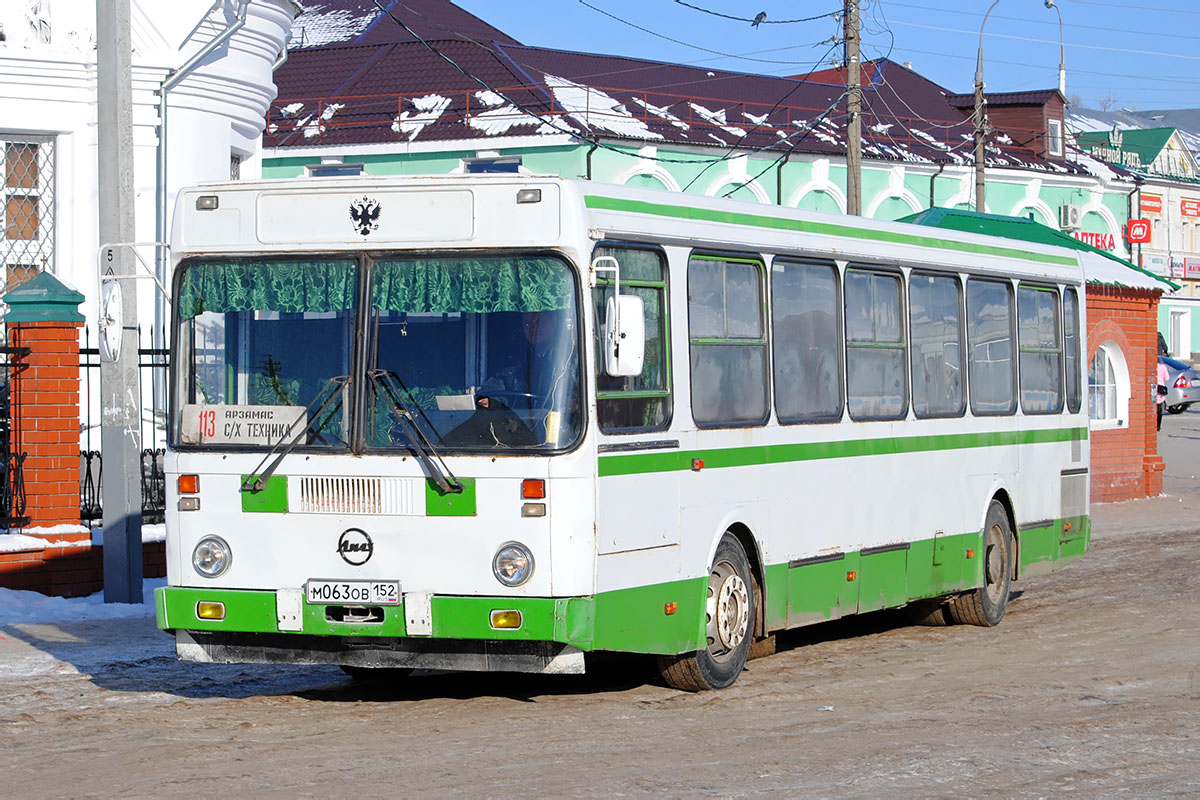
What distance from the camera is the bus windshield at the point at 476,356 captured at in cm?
842

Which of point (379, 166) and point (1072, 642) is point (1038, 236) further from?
point (379, 166)

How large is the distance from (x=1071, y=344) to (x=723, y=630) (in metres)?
6.35

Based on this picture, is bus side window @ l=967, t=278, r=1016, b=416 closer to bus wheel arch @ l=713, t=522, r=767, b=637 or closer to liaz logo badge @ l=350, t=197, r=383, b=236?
bus wheel arch @ l=713, t=522, r=767, b=637

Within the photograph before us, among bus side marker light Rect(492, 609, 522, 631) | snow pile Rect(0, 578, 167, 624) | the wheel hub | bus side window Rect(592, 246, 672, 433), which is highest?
bus side window Rect(592, 246, 672, 433)

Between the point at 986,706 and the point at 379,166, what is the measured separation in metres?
33.6

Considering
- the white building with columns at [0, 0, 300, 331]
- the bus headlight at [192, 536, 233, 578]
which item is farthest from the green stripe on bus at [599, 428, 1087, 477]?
the white building with columns at [0, 0, 300, 331]

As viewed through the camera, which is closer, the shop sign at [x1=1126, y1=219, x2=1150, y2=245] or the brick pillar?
the brick pillar

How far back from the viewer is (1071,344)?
14898 millimetres

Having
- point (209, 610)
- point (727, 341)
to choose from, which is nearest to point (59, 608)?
point (209, 610)

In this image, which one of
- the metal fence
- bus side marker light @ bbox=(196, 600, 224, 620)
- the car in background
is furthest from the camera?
the car in background

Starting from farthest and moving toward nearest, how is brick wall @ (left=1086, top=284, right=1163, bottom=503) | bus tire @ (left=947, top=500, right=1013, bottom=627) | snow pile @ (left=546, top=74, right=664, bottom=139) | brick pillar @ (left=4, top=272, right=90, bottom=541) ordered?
snow pile @ (left=546, top=74, right=664, bottom=139)
brick wall @ (left=1086, top=284, right=1163, bottom=503)
brick pillar @ (left=4, top=272, right=90, bottom=541)
bus tire @ (left=947, top=500, right=1013, bottom=627)

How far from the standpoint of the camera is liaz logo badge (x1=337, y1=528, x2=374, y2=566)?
8617 millimetres

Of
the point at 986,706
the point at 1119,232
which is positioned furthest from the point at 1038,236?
the point at 1119,232

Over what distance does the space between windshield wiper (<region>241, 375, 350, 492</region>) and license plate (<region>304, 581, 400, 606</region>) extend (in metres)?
0.58
